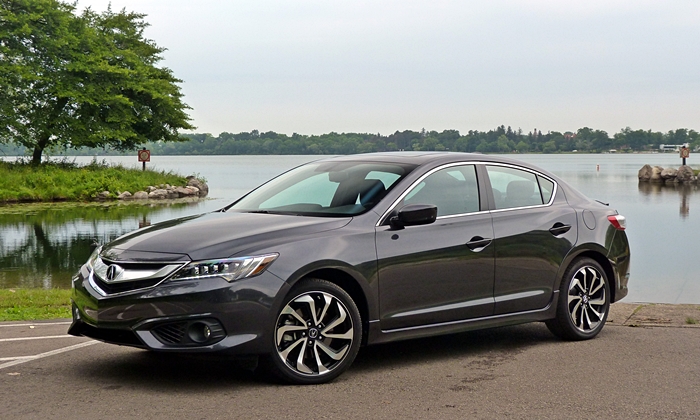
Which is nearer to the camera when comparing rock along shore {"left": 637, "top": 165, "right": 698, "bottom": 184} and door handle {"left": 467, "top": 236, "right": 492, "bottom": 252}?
door handle {"left": 467, "top": 236, "right": 492, "bottom": 252}

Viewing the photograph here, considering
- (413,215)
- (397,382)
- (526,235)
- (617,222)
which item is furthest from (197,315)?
(617,222)

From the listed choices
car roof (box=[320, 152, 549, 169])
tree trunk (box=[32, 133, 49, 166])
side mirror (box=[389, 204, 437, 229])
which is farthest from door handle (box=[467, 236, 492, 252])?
tree trunk (box=[32, 133, 49, 166])

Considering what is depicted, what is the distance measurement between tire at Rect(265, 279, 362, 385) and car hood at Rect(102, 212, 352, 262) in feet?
1.34

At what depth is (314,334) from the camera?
244 inches

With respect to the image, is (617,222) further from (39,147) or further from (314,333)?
(39,147)

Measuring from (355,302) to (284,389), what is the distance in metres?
0.87

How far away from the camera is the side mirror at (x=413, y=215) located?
6609 millimetres

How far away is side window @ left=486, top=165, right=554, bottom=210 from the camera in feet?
25.2

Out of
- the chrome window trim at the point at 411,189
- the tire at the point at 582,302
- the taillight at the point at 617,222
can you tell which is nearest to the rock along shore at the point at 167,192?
the taillight at the point at 617,222

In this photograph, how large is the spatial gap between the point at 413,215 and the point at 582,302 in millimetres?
2365

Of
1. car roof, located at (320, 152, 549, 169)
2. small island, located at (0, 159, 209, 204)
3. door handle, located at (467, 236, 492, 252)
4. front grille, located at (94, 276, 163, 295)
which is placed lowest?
small island, located at (0, 159, 209, 204)

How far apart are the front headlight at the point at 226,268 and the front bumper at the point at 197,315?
38 mm

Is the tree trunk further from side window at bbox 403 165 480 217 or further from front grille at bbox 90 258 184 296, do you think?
front grille at bbox 90 258 184 296

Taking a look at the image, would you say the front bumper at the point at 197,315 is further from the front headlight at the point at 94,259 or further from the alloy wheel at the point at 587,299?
the alloy wheel at the point at 587,299
